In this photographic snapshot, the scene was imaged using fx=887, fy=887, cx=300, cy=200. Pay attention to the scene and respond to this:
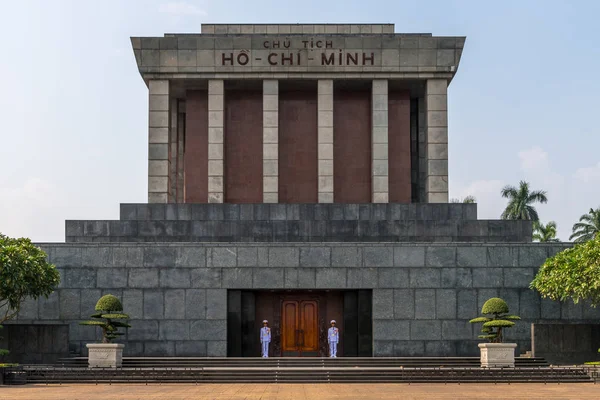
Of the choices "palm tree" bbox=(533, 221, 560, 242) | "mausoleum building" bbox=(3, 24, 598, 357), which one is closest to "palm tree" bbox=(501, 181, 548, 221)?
"palm tree" bbox=(533, 221, 560, 242)

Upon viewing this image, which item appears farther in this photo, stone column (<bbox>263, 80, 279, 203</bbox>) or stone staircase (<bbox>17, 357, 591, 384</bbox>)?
stone column (<bbox>263, 80, 279, 203</bbox>)

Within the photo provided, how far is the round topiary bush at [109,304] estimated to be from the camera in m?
29.7

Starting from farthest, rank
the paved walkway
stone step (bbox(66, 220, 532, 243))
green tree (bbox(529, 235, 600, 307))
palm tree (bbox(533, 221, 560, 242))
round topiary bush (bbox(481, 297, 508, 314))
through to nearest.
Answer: palm tree (bbox(533, 221, 560, 242))
stone step (bbox(66, 220, 532, 243))
round topiary bush (bbox(481, 297, 508, 314))
green tree (bbox(529, 235, 600, 307))
the paved walkway

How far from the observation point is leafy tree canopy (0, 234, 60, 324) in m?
28.6

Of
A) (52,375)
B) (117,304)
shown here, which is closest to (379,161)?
(117,304)

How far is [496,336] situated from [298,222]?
29.4ft

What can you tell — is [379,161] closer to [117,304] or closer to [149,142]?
[149,142]

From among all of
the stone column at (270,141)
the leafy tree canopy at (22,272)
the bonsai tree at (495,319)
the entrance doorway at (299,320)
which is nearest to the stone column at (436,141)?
the stone column at (270,141)

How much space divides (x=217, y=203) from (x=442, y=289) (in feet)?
33.2

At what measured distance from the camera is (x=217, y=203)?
120 feet

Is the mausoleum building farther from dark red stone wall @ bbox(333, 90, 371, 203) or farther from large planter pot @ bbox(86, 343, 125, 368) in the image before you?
large planter pot @ bbox(86, 343, 125, 368)

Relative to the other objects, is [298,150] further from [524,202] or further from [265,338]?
[524,202]

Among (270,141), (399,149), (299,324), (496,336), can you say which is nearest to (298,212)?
(270,141)

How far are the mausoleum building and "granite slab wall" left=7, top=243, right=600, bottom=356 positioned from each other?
0.17ft
